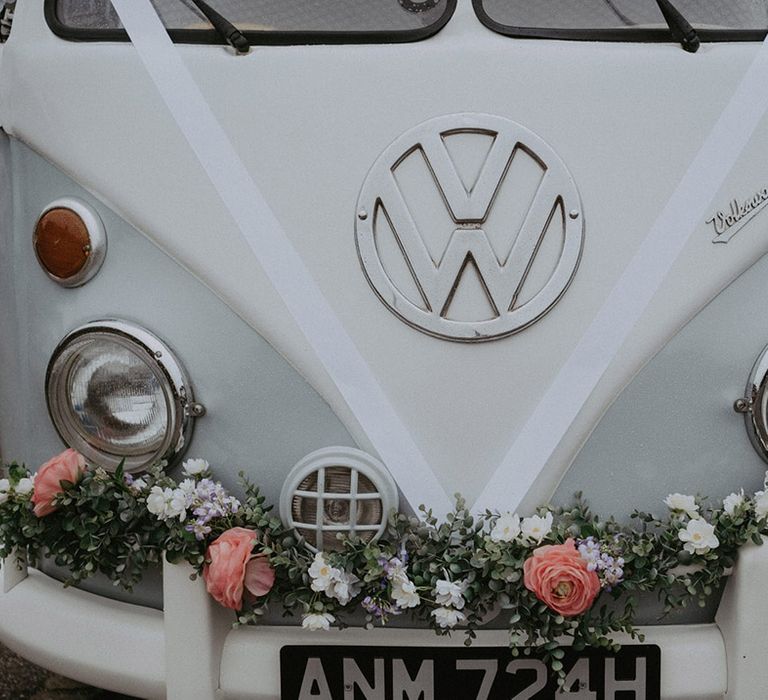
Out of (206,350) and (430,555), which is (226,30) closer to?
(206,350)

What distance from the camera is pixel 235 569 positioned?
168 cm

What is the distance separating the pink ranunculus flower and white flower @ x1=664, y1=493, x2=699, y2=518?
1.07 m

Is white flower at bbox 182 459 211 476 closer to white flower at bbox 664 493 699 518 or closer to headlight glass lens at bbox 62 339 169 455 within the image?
headlight glass lens at bbox 62 339 169 455

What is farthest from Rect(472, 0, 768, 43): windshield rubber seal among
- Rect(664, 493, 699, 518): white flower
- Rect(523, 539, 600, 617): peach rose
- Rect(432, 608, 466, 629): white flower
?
Rect(432, 608, 466, 629): white flower

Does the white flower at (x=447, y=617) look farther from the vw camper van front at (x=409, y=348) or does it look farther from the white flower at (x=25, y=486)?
the white flower at (x=25, y=486)

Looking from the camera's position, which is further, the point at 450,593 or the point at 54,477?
the point at 54,477

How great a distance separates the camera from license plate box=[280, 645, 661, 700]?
173 centimetres

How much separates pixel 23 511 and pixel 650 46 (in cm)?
147

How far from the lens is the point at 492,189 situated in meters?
1.78

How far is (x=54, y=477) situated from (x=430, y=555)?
696 millimetres

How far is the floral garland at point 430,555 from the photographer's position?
1672mm

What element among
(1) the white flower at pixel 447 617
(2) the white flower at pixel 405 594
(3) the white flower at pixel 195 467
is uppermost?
(3) the white flower at pixel 195 467

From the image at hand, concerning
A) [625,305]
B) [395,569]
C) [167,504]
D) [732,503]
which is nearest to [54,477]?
[167,504]

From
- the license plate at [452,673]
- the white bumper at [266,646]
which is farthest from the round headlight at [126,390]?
the license plate at [452,673]
